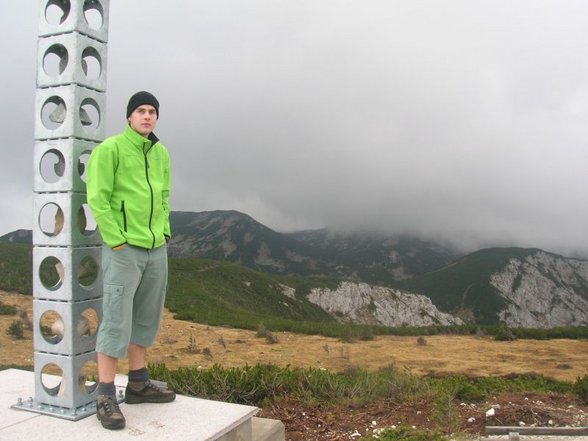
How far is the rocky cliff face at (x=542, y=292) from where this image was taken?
491 ft

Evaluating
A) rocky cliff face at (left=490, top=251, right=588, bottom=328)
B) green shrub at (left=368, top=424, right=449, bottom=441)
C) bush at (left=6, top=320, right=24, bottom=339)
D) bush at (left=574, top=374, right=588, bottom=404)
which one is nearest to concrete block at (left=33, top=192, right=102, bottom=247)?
green shrub at (left=368, top=424, right=449, bottom=441)

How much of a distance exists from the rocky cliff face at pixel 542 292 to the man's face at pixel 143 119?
14640 centimetres

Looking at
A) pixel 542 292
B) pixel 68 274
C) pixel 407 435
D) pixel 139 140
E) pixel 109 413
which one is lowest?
pixel 542 292

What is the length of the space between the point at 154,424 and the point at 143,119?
93.4 inches

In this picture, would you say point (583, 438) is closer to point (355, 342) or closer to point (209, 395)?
point (209, 395)

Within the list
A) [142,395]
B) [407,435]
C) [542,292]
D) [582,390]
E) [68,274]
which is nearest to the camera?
[68,274]

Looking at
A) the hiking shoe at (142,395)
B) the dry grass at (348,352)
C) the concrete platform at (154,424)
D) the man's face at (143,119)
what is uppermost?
the man's face at (143,119)

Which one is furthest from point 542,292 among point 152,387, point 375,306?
point 152,387

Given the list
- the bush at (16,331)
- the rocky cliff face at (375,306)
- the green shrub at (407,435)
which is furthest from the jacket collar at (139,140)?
the rocky cliff face at (375,306)

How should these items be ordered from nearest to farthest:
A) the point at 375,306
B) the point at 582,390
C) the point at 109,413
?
the point at 109,413 < the point at 582,390 < the point at 375,306

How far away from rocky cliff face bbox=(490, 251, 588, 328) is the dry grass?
129 m

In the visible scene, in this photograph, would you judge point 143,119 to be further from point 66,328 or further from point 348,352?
point 348,352

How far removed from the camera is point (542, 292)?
167 m

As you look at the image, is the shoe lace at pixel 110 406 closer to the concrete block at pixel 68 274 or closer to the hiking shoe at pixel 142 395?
the hiking shoe at pixel 142 395
